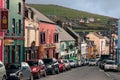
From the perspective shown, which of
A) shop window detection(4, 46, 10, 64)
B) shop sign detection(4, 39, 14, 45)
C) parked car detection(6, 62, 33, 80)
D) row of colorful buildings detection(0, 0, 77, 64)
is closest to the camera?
parked car detection(6, 62, 33, 80)

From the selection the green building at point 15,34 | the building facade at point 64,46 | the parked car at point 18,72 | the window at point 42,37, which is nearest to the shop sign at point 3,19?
the green building at point 15,34

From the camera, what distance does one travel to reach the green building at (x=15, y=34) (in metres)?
52.0

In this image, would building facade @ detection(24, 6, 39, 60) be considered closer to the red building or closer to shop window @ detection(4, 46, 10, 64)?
the red building

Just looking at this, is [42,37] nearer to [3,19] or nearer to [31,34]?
[31,34]

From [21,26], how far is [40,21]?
12.1m

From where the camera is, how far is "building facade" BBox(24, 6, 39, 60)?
2415 inches

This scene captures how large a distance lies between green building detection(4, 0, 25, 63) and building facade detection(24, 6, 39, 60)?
8.41ft

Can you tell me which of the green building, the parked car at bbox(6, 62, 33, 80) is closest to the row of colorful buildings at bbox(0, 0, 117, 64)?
the green building

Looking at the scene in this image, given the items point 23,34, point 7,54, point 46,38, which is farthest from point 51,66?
point 46,38

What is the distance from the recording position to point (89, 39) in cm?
16112

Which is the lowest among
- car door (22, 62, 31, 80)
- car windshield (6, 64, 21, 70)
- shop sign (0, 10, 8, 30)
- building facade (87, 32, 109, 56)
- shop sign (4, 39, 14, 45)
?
building facade (87, 32, 109, 56)

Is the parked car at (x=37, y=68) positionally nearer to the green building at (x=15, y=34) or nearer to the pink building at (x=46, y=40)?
the green building at (x=15, y=34)

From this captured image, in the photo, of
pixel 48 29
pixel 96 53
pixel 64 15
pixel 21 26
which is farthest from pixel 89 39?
pixel 21 26

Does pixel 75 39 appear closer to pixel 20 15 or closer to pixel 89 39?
pixel 89 39
